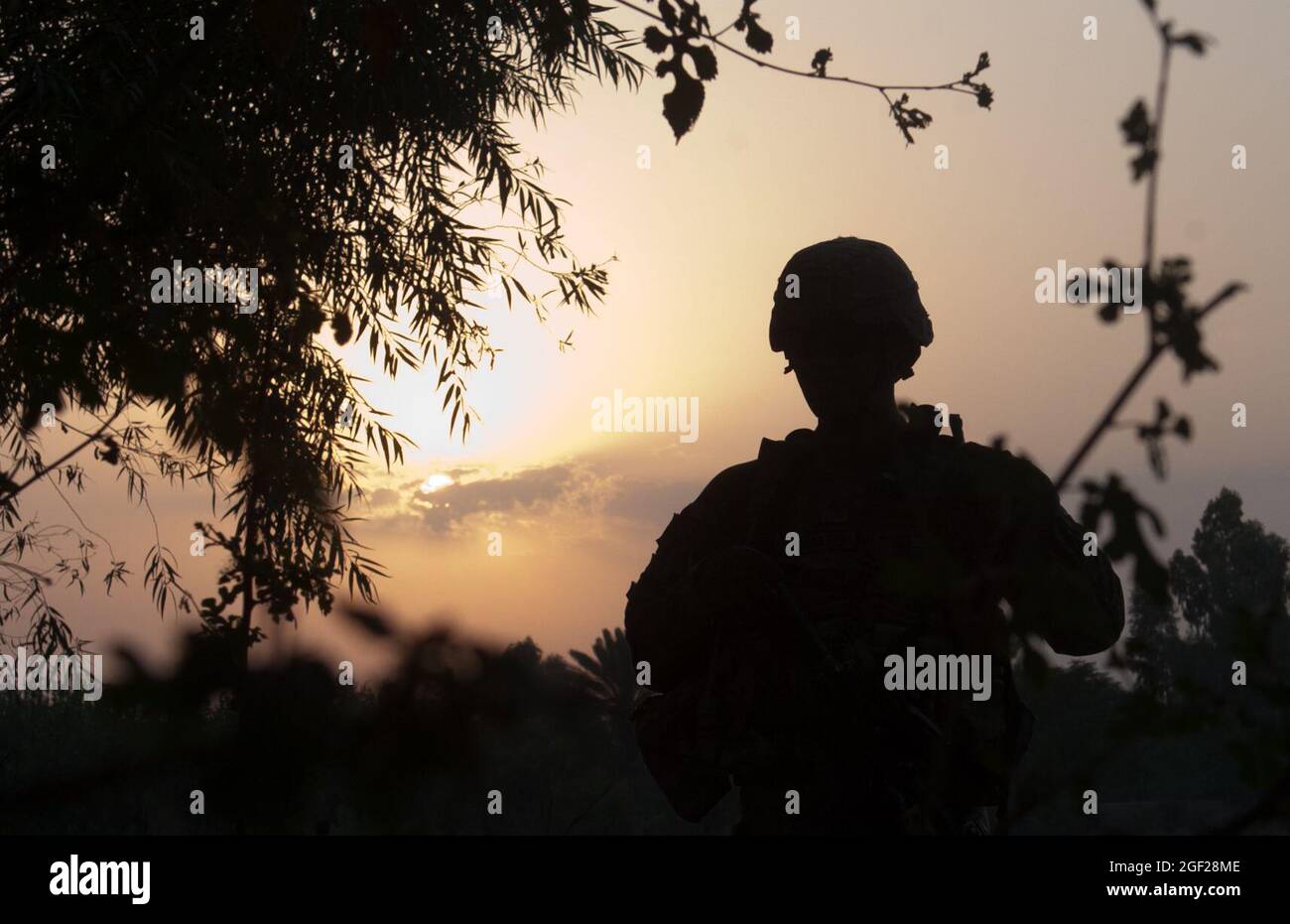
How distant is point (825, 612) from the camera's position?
8.50 ft

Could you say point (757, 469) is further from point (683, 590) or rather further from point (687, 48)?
point (687, 48)

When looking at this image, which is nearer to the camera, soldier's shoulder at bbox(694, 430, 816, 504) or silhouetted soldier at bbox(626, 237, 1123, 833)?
silhouetted soldier at bbox(626, 237, 1123, 833)

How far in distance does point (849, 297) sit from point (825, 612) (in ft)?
2.33

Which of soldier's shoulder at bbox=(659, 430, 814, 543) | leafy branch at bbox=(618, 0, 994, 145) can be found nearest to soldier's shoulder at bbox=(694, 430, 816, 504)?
soldier's shoulder at bbox=(659, 430, 814, 543)

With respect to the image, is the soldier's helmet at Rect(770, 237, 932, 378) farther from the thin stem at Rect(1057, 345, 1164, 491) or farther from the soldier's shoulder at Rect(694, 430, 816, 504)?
the thin stem at Rect(1057, 345, 1164, 491)

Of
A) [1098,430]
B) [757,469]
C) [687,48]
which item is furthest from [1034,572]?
[757,469]

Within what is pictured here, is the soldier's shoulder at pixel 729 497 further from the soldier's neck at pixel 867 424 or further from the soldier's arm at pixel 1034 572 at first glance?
the soldier's arm at pixel 1034 572

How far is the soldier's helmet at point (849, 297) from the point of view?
2.67m

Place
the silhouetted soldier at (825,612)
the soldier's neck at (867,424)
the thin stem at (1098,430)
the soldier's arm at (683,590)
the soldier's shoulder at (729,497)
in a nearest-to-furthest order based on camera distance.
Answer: the thin stem at (1098,430)
the silhouetted soldier at (825,612)
the soldier's arm at (683,590)
the soldier's neck at (867,424)
the soldier's shoulder at (729,497)

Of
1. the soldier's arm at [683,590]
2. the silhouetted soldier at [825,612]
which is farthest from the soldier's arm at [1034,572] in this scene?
the soldier's arm at [683,590]

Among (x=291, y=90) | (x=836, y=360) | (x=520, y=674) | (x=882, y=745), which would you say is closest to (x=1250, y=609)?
(x=520, y=674)

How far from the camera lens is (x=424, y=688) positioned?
3.30 feet

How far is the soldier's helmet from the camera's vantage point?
2.67 metres
